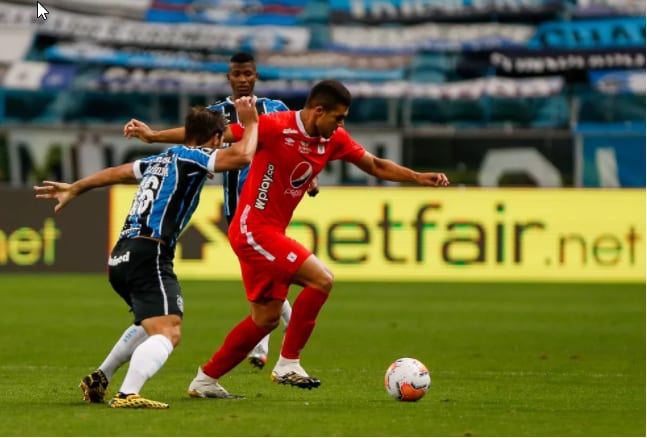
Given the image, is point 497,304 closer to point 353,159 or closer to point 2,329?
point 2,329

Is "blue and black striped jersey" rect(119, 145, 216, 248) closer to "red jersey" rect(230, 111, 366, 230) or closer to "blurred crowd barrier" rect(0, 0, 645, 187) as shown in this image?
"red jersey" rect(230, 111, 366, 230)

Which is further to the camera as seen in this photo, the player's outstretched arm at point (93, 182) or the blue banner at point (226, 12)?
the blue banner at point (226, 12)

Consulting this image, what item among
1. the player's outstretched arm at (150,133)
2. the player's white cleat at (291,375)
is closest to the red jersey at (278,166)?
the player's outstretched arm at (150,133)

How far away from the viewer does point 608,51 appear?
110 ft

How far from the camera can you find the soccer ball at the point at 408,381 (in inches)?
370

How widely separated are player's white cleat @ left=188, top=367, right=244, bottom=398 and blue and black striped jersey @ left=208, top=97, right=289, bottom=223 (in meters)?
2.23

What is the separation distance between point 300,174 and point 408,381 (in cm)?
152

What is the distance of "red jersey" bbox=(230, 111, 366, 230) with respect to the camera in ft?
31.6

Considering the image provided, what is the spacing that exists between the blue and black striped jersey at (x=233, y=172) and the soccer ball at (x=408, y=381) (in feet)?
8.38

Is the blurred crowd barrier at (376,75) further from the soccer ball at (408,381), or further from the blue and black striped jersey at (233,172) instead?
the soccer ball at (408,381)

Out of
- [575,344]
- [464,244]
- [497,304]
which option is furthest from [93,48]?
[575,344]

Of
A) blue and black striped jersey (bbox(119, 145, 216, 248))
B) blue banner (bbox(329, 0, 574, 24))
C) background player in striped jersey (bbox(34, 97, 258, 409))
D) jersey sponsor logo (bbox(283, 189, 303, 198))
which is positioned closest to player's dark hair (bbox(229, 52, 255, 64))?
jersey sponsor logo (bbox(283, 189, 303, 198))

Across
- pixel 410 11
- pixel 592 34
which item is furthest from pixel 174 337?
pixel 410 11

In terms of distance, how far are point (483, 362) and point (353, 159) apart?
11.5 feet
